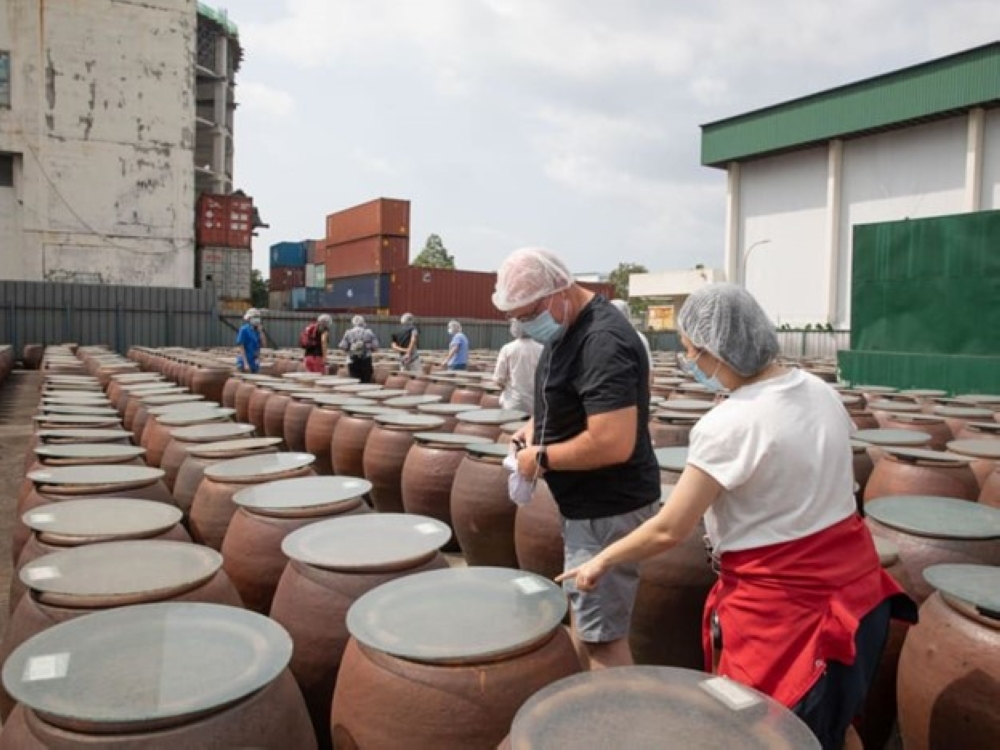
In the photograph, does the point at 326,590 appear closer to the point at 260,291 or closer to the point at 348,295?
the point at 348,295

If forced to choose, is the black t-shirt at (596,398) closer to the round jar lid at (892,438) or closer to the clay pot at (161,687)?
the clay pot at (161,687)

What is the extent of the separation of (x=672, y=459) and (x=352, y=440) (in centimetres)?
329

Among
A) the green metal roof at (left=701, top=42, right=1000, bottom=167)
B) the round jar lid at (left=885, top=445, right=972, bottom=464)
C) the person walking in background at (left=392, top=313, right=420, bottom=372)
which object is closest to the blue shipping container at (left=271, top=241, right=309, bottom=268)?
the green metal roof at (left=701, top=42, right=1000, bottom=167)

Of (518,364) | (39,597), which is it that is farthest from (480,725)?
(518,364)

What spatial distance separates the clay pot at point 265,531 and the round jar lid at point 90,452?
142 cm

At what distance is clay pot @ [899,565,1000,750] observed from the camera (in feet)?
7.75

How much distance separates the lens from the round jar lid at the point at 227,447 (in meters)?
4.84

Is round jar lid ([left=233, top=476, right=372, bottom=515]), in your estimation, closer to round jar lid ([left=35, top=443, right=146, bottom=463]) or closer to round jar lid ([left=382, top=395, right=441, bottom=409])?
round jar lid ([left=35, top=443, right=146, bottom=463])

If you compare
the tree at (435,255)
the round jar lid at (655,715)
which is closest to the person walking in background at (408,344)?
the round jar lid at (655,715)

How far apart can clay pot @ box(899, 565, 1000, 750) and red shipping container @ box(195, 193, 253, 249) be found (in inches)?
1436

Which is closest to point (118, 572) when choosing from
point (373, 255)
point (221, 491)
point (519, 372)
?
point (221, 491)

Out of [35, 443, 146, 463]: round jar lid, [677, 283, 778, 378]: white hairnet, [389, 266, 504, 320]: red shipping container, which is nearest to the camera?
[677, 283, 778, 378]: white hairnet

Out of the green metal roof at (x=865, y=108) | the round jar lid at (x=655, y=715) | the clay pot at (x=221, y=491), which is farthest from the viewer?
the green metal roof at (x=865, y=108)

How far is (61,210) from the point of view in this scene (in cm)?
3023
